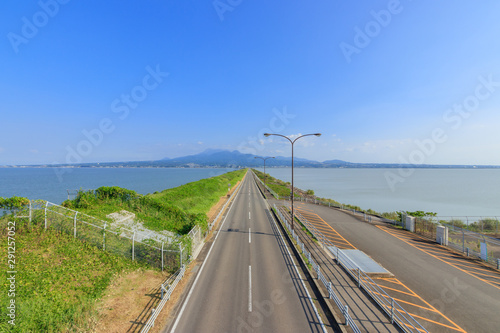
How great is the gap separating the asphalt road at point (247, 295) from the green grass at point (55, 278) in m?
4.24

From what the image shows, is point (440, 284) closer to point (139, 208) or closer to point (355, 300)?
point (355, 300)

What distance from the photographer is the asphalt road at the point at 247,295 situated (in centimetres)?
843

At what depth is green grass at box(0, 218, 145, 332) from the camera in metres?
7.50

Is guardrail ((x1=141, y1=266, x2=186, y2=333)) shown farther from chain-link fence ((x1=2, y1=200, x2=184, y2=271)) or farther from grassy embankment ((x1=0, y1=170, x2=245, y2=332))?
grassy embankment ((x1=0, y1=170, x2=245, y2=332))

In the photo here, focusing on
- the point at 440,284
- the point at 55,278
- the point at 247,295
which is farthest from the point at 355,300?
the point at 55,278

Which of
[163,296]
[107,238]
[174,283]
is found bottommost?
[163,296]

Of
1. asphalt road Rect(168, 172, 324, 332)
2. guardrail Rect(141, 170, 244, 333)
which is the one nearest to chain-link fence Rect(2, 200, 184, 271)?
guardrail Rect(141, 170, 244, 333)

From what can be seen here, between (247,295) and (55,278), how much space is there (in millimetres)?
9677

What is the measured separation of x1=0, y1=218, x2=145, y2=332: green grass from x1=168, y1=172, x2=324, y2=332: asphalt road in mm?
4238

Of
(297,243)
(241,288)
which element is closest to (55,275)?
(241,288)

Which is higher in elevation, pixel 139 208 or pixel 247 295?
pixel 139 208

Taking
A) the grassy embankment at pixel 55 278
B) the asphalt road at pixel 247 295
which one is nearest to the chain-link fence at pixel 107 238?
the grassy embankment at pixel 55 278

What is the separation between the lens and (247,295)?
10.4m

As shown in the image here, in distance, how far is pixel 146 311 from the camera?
9.12 meters
